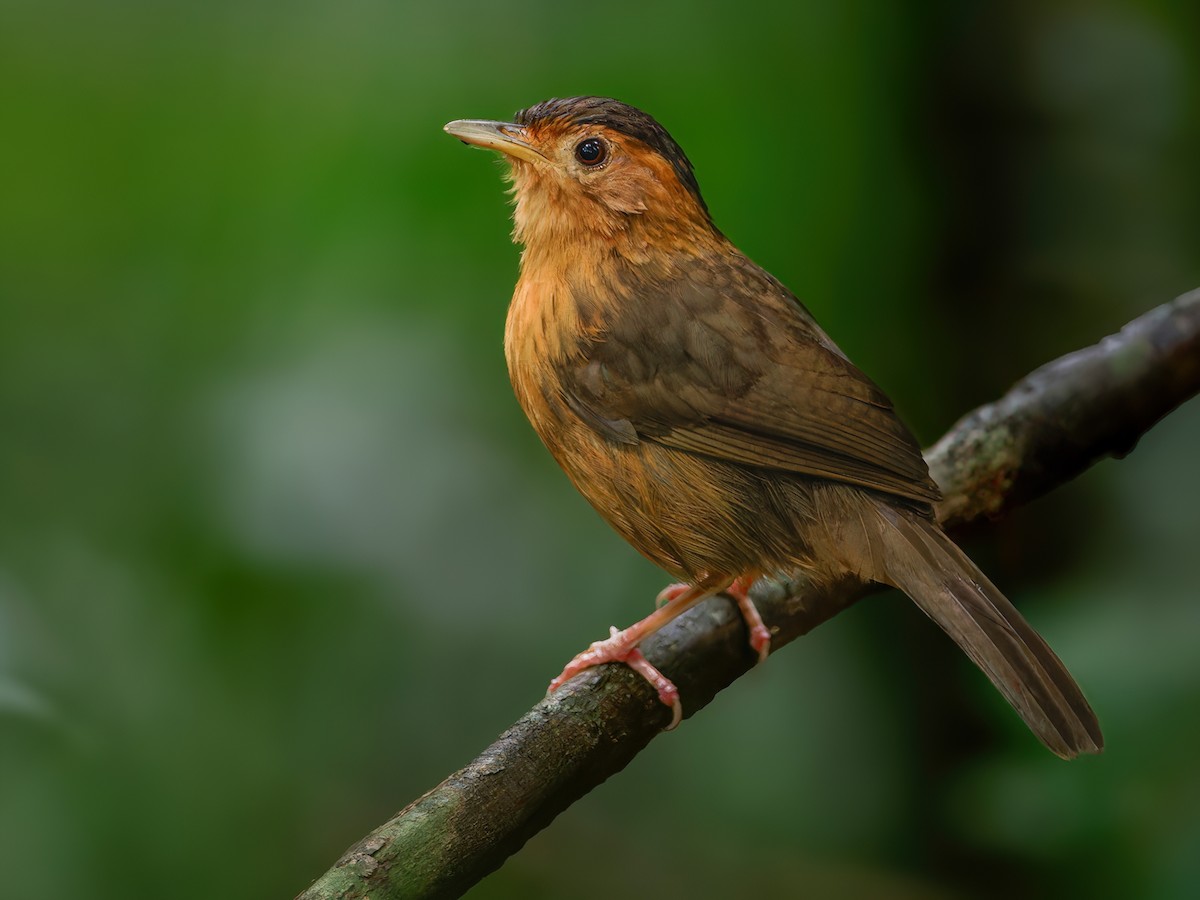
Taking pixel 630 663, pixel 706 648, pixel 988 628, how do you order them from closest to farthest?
pixel 988 628, pixel 630 663, pixel 706 648

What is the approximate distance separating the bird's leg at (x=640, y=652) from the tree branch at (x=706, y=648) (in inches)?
1.1

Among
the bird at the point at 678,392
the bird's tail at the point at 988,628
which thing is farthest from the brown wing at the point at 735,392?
the bird's tail at the point at 988,628

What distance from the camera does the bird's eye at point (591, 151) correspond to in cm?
273

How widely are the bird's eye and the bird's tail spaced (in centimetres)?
100

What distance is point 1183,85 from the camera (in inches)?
156

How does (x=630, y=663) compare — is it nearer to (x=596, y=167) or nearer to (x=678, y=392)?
(x=678, y=392)

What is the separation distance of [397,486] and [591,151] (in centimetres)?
121

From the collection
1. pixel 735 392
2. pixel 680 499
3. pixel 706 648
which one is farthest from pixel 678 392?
pixel 706 648

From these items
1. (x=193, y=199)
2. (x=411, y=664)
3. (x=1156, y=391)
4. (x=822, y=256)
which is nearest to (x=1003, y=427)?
(x=1156, y=391)

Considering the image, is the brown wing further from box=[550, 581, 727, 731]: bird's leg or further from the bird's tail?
box=[550, 581, 727, 731]: bird's leg

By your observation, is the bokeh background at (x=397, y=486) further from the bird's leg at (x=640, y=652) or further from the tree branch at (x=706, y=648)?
the bird's leg at (x=640, y=652)

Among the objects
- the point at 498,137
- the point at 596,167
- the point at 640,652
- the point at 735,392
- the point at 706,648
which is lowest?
the point at 706,648

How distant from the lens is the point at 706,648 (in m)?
2.90

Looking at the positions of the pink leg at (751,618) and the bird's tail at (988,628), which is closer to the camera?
the bird's tail at (988,628)
